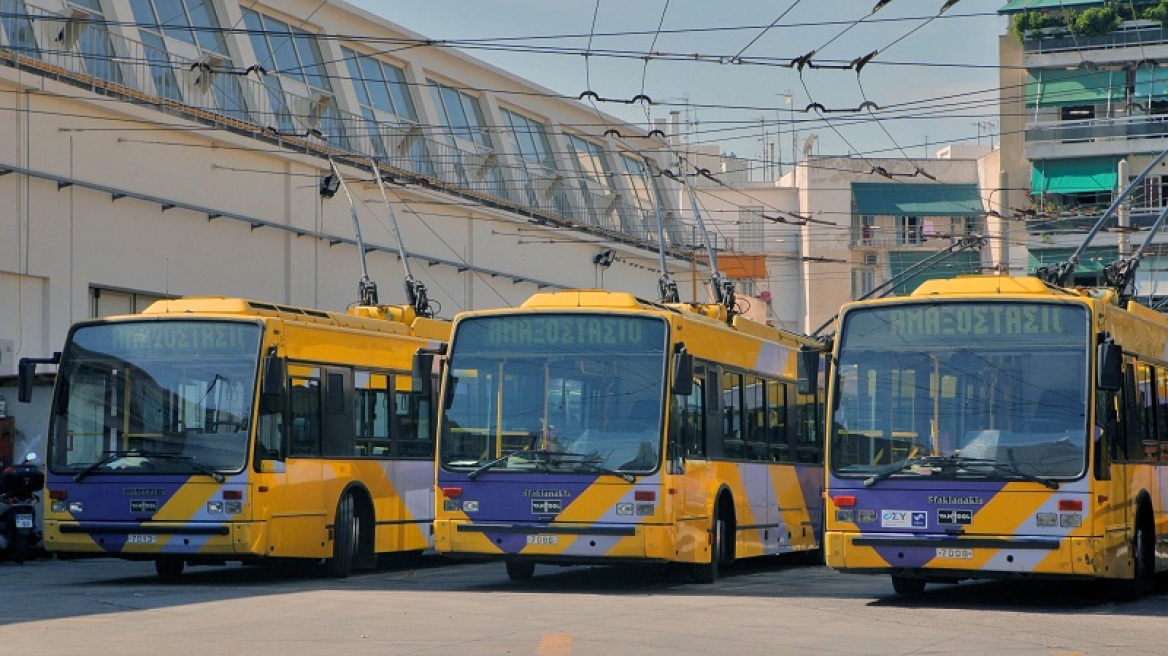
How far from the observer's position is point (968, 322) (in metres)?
16.3

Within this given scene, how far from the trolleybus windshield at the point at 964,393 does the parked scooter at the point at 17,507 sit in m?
10.3

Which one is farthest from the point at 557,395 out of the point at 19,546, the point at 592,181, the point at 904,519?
the point at 592,181

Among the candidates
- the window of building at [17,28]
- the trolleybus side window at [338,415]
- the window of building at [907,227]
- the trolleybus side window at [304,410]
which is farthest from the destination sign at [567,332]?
the window of building at [907,227]

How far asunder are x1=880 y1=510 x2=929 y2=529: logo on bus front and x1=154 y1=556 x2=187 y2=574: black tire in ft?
24.3

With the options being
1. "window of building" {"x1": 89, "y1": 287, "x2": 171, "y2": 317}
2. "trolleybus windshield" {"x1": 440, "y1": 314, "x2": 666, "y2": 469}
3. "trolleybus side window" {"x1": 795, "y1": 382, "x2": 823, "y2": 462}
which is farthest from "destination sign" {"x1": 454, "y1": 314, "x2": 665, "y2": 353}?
"window of building" {"x1": 89, "y1": 287, "x2": 171, "y2": 317}

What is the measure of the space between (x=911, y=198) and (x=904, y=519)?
67407mm

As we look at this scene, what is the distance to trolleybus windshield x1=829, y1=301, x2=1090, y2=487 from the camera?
15.7 m

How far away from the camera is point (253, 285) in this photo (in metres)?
32.6

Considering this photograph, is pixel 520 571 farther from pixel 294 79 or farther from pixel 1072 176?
pixel 1072 176

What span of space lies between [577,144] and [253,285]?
18.6 m

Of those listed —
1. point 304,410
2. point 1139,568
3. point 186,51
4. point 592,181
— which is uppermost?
point 186,51

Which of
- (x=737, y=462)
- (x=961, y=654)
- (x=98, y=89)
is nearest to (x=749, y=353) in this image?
(x=737, y=462)

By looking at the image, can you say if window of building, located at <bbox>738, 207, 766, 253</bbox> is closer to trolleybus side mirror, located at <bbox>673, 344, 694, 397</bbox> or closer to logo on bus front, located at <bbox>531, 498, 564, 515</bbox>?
trolleybus side mirror, located at <bbox>673, 344, 694, 397</bbox>

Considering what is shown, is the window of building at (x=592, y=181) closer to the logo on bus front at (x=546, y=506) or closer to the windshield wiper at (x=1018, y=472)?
the logo on bus front at (x=546, y=506)
